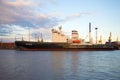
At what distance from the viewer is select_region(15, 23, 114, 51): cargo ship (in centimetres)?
8681

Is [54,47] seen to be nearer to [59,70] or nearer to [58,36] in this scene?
[58,36]

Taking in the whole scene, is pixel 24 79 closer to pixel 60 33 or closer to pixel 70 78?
pixel 70 78

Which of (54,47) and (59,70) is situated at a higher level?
(54,47)

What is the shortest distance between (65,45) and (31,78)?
71.7 m

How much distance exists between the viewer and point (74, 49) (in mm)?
92062

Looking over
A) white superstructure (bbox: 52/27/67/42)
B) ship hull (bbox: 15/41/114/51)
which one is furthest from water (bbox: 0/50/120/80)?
white superstructure (bbox: 52/27/67/42)

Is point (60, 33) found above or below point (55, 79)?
above

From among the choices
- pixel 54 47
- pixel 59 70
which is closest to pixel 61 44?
pixel 54 47

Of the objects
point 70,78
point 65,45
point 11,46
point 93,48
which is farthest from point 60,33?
point 70,78

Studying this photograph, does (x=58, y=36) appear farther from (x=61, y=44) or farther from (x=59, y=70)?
(x=59, y=70)

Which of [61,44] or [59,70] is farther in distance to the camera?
[61,44]

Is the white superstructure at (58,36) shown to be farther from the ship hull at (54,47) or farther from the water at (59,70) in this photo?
the water at (59,70)

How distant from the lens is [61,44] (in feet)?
297

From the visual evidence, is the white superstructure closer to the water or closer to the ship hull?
the ship hull
